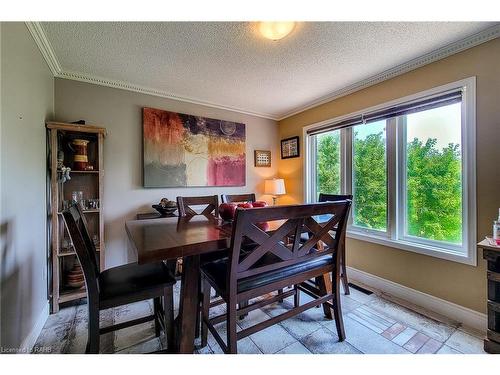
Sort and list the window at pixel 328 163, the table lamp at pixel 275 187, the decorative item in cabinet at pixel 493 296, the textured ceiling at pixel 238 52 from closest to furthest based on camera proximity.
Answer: the decorative item in cabinet at pixel 493 296, the textured ceiling at pixel 238 52, the window at pixel 328 163, the table lamp at pixel 275 187

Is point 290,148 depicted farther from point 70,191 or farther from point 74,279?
point 74,279

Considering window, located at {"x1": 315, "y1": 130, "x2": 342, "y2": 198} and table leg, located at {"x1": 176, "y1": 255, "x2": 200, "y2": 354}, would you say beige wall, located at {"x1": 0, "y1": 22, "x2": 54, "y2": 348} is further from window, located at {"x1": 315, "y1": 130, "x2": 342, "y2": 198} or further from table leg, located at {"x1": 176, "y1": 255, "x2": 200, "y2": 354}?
window, located at {"x1": 315, "y1": 130, "x2": 342, "y2": 198}

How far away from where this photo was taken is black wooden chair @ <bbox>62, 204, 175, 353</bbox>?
3.57ft

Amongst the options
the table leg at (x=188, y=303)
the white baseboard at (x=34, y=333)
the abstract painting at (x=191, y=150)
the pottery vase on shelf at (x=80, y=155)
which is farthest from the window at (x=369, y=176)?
the white baseboard at (x=34, y=333)

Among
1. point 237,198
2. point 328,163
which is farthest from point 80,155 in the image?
point 328,163

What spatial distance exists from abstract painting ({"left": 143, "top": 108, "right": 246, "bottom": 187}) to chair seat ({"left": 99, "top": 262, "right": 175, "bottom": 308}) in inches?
55.8

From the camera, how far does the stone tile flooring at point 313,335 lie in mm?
1465

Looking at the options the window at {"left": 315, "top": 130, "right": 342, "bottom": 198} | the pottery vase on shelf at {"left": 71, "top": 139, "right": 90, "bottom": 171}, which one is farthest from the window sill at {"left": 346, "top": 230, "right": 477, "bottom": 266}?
the pottery vase on shelf at {"left": 71, "top": 139, "right": 90, "bottom": 171}

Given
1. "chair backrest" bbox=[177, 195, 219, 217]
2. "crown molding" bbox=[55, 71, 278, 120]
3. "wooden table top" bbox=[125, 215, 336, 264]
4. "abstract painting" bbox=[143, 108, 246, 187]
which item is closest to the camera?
"wooden table top" bbox=[125, 215, 336, 264]

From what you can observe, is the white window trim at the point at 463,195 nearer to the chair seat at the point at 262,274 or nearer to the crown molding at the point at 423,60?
the crown molding at the point at 423,60

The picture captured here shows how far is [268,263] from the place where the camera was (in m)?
1.31

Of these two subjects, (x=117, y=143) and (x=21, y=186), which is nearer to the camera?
(x=21, y=186)

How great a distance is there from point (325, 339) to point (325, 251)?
2.19 feet

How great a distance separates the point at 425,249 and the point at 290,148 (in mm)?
2208
